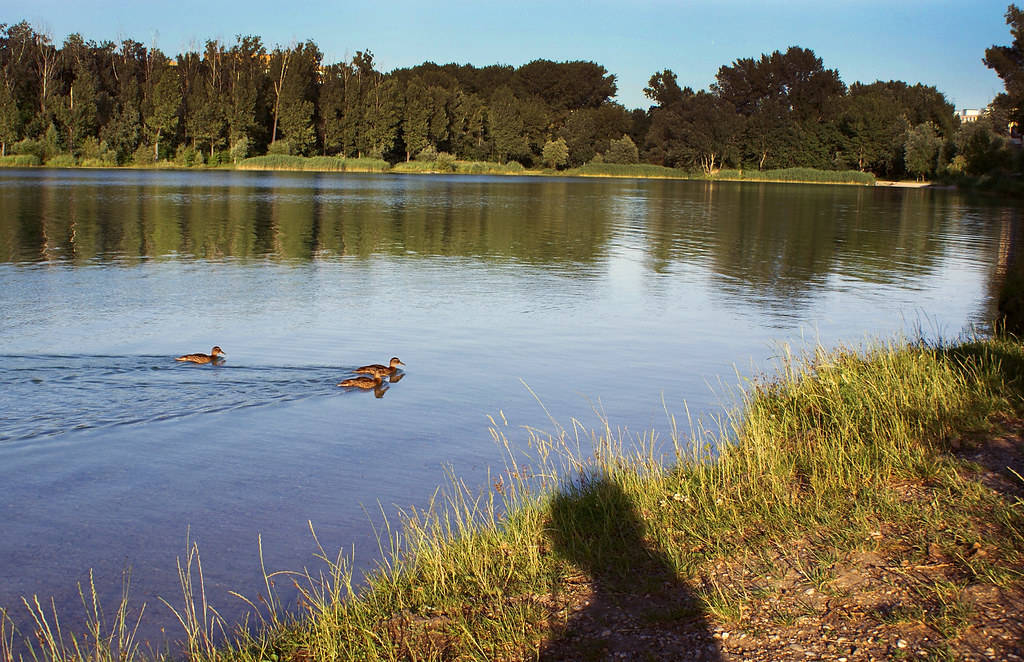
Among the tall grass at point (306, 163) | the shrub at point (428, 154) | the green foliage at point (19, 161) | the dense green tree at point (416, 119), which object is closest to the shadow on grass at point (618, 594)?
the green foliage at point (19, 161)

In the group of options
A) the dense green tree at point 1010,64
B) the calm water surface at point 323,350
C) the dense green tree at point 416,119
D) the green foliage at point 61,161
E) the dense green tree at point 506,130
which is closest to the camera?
the calm water surface at point 323,350

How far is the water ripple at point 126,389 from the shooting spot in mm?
9992

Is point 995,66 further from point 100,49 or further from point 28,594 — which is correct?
point 100,49

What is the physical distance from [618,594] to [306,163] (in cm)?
9808

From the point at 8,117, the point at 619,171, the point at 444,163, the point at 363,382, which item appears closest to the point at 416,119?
the point at 444,163

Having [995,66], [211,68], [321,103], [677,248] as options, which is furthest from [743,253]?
[211,68]

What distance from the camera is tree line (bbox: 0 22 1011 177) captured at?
92.1 metres

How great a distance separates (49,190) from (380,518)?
49.7m

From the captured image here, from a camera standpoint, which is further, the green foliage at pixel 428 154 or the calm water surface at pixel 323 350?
the green foliage at pixel 428 154

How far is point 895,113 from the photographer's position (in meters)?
105

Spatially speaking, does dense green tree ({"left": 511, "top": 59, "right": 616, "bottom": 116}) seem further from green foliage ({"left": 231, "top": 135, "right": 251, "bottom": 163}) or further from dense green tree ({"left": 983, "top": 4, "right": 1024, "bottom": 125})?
dense green tree ({"left": 983, "top": 4, "right": 1024, "bottom": 125})

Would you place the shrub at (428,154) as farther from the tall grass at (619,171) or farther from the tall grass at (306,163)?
the tall grass at (619,171)

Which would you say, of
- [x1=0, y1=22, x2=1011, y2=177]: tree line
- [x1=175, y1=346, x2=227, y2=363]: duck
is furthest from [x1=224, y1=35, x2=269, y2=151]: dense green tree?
[x1=175, y1=346, x2=227, y2=363]: duck

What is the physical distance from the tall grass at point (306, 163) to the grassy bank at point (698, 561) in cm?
9473
